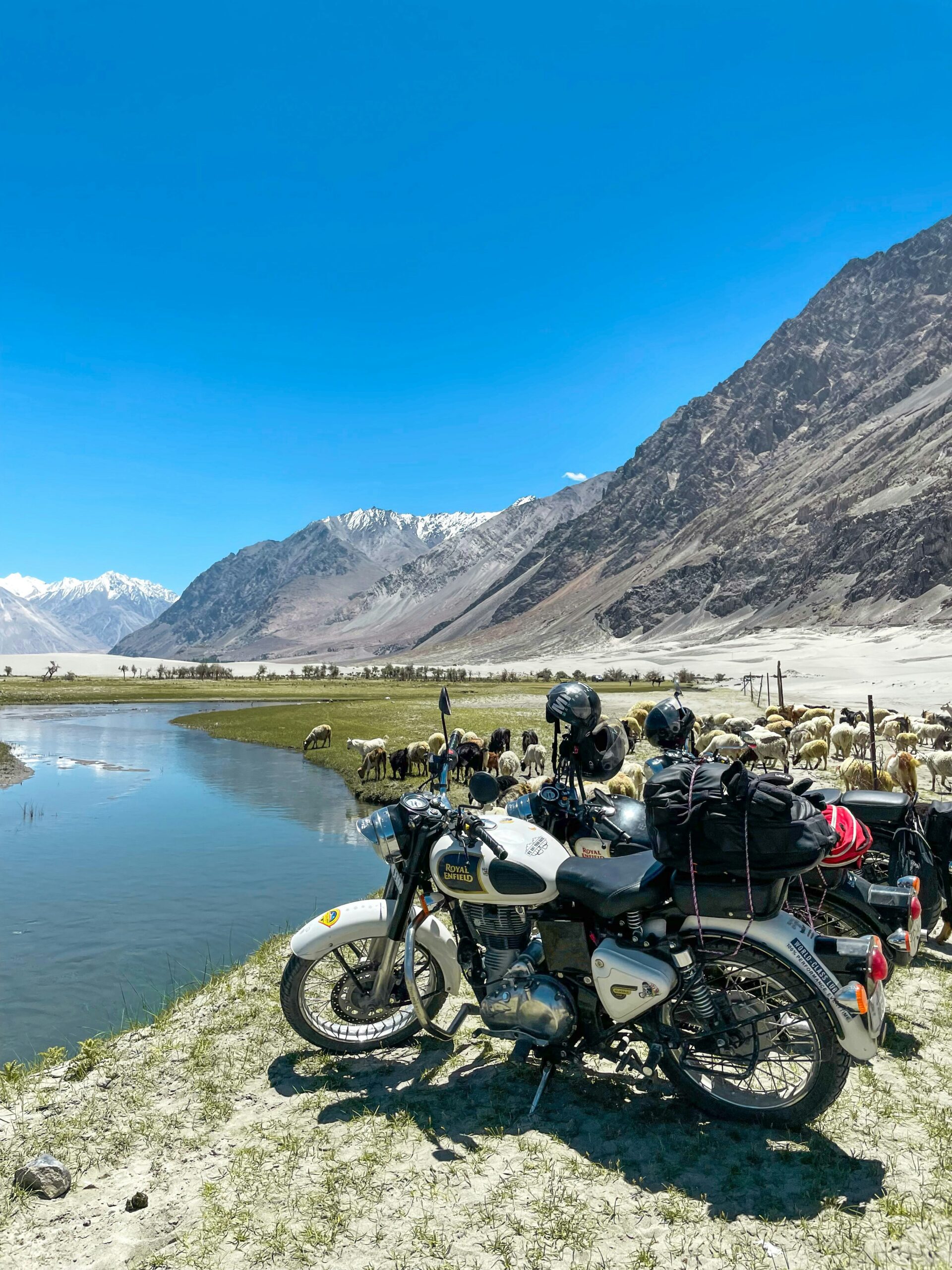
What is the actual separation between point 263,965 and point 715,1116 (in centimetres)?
502

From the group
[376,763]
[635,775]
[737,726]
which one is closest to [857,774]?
[635,775]

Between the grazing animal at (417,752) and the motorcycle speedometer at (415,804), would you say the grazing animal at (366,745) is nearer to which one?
the grazing animal at (417,752)

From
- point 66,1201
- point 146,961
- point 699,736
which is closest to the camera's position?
point 66,1201

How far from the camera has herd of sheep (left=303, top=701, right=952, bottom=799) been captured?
18.5 meters

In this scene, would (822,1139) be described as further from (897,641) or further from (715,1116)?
(897,641)

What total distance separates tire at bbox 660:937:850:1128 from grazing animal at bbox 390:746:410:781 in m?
20.9

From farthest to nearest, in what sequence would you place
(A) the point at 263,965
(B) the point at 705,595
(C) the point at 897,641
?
(B) the point at 705,595 < (C) the point at 897,641 < (A) the point at 263,965

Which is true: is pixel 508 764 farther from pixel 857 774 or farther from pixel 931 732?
pixel 931 732

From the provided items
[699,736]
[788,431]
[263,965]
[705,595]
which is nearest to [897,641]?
[699,736]

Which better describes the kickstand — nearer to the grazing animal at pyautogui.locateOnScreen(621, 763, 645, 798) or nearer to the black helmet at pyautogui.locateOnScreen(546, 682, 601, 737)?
the black helmet at pyautogui.locateOnScreen(546, 682, 601, 737)

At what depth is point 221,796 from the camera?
24203mm

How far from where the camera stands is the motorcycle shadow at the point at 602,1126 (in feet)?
14.2

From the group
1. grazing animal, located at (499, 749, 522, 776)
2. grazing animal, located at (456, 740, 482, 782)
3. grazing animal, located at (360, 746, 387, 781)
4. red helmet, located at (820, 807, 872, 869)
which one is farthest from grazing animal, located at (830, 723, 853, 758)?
red helmet, located at (820, 807, 872, 869)

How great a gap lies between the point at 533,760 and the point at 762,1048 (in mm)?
18542
